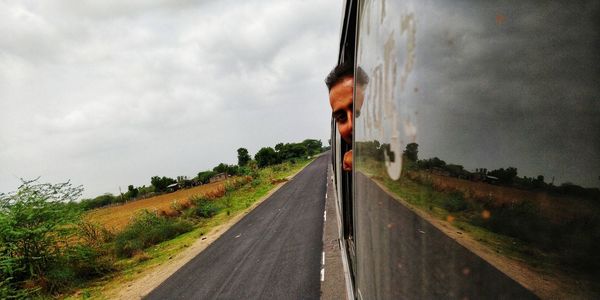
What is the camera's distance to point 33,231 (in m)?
10.0

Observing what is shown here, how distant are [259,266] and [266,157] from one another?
7149 cm

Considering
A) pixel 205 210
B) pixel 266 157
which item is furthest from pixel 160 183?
pixel 205 210

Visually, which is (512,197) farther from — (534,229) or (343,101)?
(343,101)

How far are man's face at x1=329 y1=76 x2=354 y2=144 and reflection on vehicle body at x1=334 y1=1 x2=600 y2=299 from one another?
1.24 metres

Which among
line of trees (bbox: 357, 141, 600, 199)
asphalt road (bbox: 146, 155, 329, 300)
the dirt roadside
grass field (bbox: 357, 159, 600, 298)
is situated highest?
line of trees (bbox: 357, 141, 600, 199)

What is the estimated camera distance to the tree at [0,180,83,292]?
32.0ft

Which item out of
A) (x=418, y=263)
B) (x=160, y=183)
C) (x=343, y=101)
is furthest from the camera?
(x=160, y=183)

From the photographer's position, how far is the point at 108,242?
1445 cm

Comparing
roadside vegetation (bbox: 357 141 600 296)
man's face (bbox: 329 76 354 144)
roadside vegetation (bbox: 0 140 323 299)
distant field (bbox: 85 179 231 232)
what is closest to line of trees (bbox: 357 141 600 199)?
roadside vegetation (bbox: 357 141 600 296)

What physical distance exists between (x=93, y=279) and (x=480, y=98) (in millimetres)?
13996

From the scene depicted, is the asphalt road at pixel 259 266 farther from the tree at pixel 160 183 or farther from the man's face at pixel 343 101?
the tree at pixel 160 183

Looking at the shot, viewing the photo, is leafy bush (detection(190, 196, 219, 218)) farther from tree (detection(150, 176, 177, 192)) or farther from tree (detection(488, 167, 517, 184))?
tree (detection(150, 176, 177, 192))

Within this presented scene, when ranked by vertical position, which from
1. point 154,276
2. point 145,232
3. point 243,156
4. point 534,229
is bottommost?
point 154,276

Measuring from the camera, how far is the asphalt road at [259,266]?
673 centimetres
